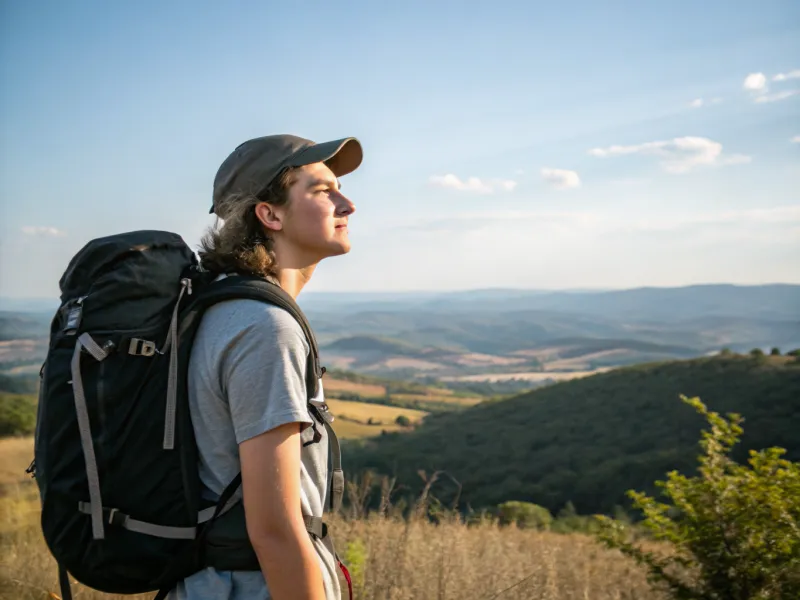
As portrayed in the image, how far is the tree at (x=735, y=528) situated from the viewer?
350 centimetres

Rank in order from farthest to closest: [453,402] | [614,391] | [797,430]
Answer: [453,402] → [614,391] → [797,430]

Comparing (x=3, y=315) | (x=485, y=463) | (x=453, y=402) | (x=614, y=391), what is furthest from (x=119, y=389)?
(x=453, y=402)

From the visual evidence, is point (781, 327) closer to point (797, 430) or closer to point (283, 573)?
point (797, 430)

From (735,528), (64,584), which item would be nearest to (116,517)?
(64,584)

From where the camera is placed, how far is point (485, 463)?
1334 inches

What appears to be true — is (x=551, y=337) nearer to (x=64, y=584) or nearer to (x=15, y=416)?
(x=15, y=416)

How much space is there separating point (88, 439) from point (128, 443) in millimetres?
71

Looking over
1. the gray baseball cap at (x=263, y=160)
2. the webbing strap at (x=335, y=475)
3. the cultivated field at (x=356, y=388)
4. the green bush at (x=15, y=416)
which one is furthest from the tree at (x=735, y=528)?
the cultivated field at (x=356, y=388)

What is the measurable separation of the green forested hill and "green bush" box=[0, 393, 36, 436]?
60.6 feet

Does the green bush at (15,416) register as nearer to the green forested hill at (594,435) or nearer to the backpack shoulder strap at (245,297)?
the backpack shoulder strap at (245,297)

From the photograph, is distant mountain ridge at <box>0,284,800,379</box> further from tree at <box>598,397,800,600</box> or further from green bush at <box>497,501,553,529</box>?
tree at <box>598,397,800,600</box>

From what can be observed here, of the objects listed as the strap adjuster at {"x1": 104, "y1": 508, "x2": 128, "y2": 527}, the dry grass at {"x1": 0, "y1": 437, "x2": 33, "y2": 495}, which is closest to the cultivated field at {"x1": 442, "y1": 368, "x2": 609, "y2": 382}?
the dry grass at {"x1": 0, "y1": 437, "x2": 33, "y2": 495}

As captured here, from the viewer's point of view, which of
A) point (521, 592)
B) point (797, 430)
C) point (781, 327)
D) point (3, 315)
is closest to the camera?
point (521, 592)

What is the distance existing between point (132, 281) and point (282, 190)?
0.41 m
